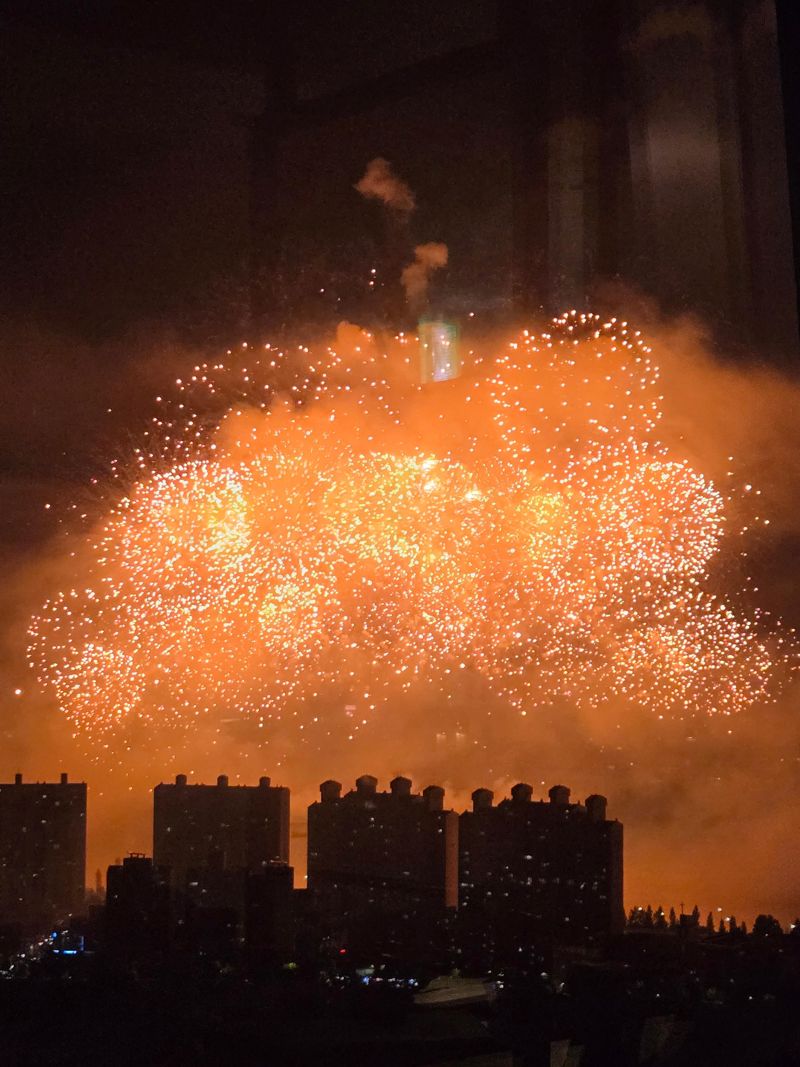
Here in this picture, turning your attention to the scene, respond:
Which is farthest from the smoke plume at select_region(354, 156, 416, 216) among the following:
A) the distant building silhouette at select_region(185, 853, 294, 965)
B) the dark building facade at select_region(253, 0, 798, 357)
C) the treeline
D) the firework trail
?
the treeline

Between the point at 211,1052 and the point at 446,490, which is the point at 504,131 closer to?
the point at 446,490

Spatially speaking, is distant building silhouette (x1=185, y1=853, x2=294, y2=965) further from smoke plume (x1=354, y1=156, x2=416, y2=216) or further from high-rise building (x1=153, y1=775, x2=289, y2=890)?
smoke plume (x1=354, y1=156, x2=416, y2=216)

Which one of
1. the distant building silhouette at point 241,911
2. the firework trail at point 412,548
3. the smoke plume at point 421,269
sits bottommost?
the distant building silhouette at point 241,911

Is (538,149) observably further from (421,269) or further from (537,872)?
(537,872)

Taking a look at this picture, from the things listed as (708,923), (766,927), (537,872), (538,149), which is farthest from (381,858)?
(538,149)

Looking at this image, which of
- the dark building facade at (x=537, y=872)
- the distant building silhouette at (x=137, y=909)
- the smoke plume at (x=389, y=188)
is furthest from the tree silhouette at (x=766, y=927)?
the smoke plume at (x=389, y=188)

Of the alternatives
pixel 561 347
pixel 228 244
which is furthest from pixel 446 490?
pixel 228 244

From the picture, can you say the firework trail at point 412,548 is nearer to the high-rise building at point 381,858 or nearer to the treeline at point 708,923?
the high-rise building at point 381,858
